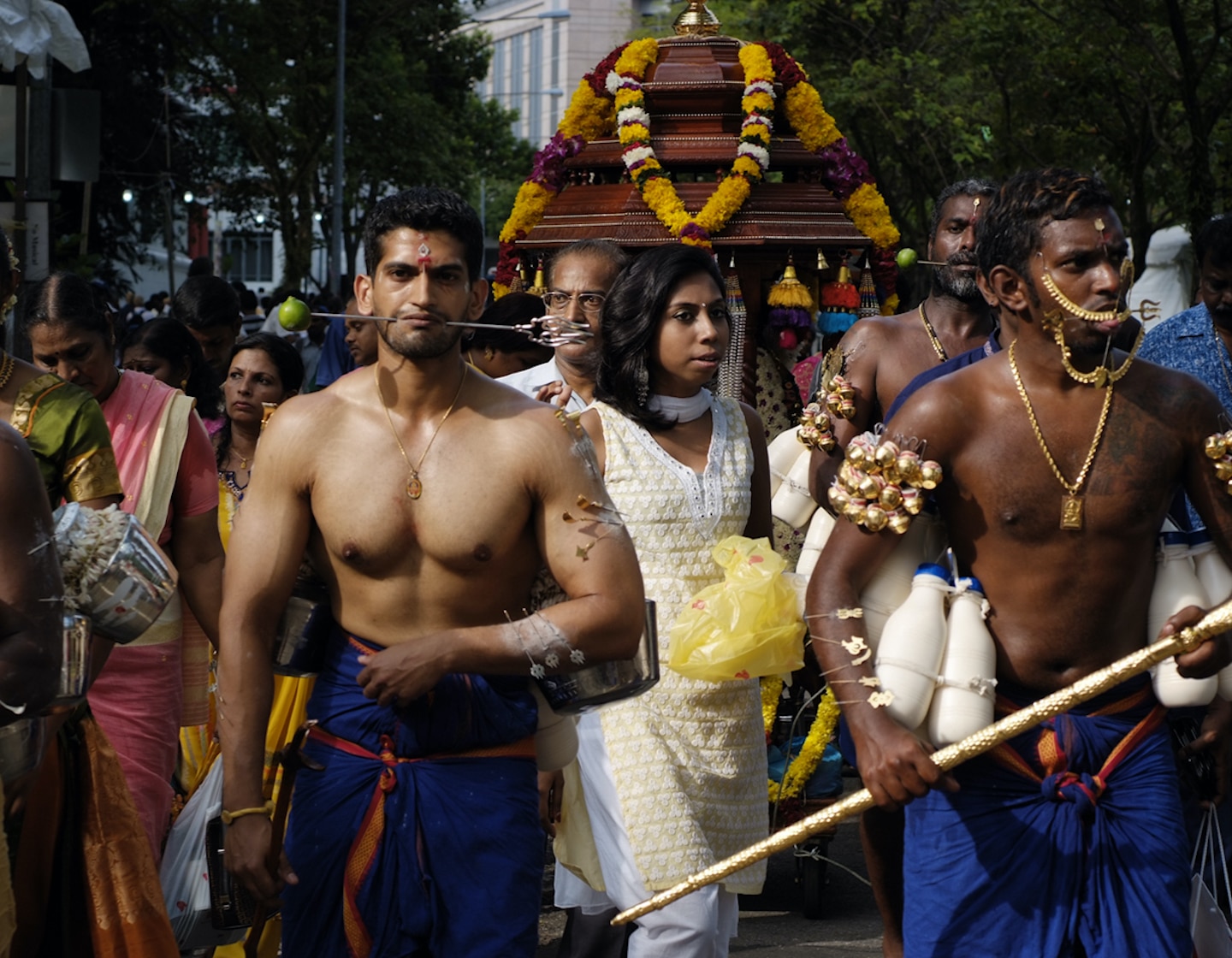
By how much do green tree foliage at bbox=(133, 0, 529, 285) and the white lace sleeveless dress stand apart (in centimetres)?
2372

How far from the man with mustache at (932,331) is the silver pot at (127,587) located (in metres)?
2.94

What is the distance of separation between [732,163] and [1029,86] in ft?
53.1

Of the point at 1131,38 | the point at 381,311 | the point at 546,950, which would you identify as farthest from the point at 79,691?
the point at 1131,38

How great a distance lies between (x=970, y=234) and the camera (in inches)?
257

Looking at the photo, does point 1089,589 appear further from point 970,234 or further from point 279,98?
point 279,98

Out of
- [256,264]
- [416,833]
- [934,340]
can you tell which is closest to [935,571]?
[416,833]

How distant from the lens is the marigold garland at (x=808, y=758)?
7039 mm

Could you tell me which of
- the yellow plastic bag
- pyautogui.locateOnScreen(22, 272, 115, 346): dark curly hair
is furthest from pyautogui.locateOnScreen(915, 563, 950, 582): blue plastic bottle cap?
pyautogui.locateOnScreen(22, 272, 115, 346): dark curly hair

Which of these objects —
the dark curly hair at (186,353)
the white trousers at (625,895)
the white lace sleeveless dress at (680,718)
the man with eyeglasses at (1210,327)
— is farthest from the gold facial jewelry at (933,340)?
the dark curly hair at (186,353)

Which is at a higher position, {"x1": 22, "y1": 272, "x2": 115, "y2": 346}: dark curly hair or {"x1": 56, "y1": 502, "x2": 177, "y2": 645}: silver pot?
{"x1": 22, "y1": 272, "x2": 115, "y2": 346}: dark curly hair

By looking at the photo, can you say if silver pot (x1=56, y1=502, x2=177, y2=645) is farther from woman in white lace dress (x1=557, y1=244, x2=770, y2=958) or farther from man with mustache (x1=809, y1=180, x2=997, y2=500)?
man with mustache (x1=809, y1=180, x2=997, y2=500)

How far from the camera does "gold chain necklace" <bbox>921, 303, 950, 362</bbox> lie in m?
6.41

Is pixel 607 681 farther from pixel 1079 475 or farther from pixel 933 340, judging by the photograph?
pixel 933 340

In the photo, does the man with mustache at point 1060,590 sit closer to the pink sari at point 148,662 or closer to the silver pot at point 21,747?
the silver pot at point 21,747
